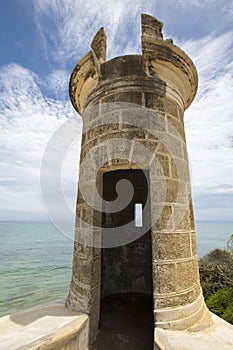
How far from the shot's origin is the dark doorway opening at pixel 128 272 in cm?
303

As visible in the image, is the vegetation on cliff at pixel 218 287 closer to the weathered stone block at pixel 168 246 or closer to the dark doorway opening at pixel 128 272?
the dark doorway opening at pixel 128 272

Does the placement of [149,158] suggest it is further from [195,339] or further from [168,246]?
[195,339]

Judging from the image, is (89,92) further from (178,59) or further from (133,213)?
(133,213)

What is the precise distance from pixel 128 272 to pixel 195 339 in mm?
2914

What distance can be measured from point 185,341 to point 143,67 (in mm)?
3103

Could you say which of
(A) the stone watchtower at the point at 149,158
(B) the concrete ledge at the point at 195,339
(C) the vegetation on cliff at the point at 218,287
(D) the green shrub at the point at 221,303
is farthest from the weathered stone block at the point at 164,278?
(D) the green shrub at the point at 221,303

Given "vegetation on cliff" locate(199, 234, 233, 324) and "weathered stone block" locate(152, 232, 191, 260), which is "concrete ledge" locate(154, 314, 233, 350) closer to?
"weathered stone block" locate(152, 232, 191, 260)

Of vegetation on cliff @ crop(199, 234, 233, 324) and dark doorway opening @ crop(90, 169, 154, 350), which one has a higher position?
dark doorway opening @ crop(90, 169, 154, 350)

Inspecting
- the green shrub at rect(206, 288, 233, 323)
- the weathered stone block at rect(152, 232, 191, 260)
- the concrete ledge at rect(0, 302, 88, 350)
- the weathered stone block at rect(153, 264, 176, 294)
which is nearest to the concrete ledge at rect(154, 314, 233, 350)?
the weathered stone block at rect(153, 264, 176, 294)

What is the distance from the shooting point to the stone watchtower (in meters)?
2.04

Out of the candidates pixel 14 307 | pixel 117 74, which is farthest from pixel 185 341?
pixel 14 307

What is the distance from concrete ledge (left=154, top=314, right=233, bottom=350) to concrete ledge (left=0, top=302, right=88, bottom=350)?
0.79 metres

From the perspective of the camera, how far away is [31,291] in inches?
569

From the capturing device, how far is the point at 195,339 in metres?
1.75
